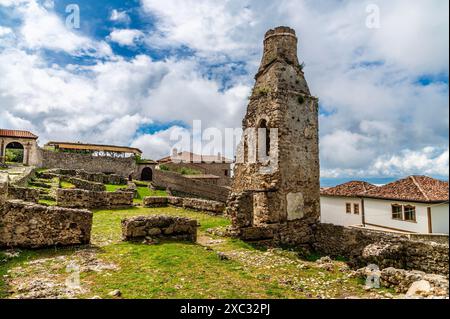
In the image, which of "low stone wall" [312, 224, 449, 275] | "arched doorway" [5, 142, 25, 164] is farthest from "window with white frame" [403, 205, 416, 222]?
"arched doorway" [5, 142, 25, 164]

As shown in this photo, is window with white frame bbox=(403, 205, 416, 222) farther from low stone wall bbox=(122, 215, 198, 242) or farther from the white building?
low stone wall bbox=(122, 215, 198, 242)

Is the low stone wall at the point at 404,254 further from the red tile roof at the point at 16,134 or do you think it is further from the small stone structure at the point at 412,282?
the red tile roof at the point at 16,134

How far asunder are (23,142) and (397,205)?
3823 cm

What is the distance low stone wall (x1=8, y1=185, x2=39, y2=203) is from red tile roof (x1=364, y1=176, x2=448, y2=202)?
21.5 meters

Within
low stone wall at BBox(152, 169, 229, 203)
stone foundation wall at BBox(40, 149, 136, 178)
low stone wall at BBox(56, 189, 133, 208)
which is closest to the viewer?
low stone wall at BBox(56, 189, 133, 208)

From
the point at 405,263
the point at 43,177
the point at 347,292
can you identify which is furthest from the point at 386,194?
the point at 43,177

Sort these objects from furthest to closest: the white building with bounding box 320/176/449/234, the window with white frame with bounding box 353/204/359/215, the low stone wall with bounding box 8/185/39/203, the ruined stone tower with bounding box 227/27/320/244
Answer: the window with white frame with bounding box 353/204/359/215
the white building with bounding box 320/176/449/234
the low stone wall with bounding box 8/185/39/203
the ruined stone tower with bounding box 227/27/320/244

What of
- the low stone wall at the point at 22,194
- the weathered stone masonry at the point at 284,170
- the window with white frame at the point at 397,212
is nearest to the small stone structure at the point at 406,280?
the weathered stone masonry at the point at 284,170

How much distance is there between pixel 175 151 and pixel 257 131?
40496 mm

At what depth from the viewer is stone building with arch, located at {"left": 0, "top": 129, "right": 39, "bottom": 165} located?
3244cm

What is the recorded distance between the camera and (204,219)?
13.8 metres

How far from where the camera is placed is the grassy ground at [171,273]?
16.5ft

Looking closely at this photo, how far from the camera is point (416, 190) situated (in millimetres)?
18844
